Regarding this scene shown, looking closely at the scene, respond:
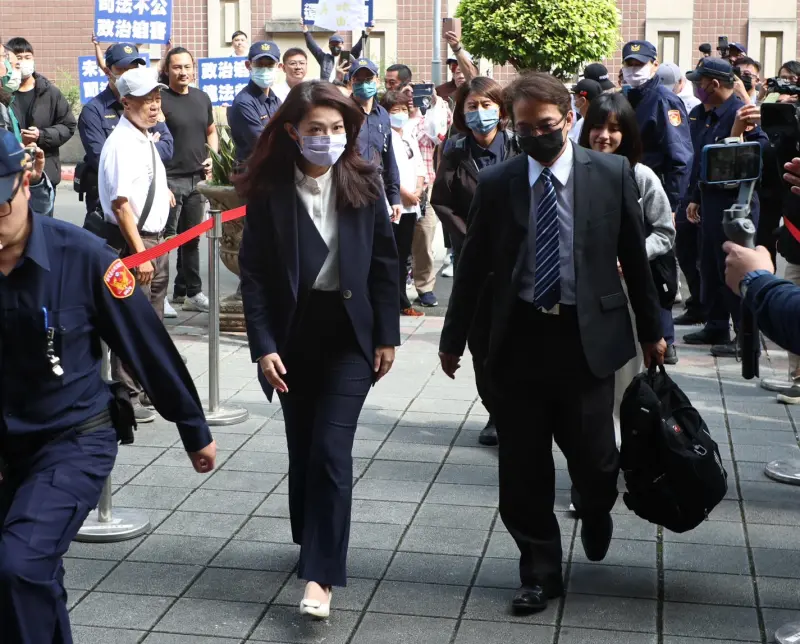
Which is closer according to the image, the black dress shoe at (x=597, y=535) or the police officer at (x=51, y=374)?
the police officer at (x=51, y=374)

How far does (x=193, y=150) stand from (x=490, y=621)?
727 cm

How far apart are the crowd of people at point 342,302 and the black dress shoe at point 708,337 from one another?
101 inches

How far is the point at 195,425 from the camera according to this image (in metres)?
4.01

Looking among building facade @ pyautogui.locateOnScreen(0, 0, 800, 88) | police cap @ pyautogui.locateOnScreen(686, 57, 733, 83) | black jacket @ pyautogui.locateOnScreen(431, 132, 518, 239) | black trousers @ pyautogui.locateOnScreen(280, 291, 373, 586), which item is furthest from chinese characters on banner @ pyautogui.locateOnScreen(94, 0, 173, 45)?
building facade @ pyautogui.locateOnScreen(0, 0, 800, 88)

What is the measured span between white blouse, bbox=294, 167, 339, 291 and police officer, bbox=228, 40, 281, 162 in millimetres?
5604

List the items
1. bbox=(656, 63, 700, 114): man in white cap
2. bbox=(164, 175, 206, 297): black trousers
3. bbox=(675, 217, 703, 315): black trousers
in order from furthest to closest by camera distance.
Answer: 1. bbox=(656, 63, 700, 114): man in white cap
2. bbox=(164, 175, 206, 297): black trousers
3. bbox=(675, 217, 703, 315): black trousers

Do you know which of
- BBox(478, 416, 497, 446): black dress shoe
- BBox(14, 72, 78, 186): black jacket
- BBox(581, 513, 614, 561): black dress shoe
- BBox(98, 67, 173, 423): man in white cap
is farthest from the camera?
BBox(14, 72, 78, 186): black jacket

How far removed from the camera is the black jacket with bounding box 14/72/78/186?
1162 centimetres

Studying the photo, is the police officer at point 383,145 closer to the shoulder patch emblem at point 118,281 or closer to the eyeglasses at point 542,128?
the eyeglasses at point 542,128

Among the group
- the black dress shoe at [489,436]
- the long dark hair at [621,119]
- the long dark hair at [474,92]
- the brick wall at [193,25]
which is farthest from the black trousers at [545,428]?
the brick wall at [193,25]

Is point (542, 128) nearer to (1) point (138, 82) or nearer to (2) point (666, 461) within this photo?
(2) point (666, 461)

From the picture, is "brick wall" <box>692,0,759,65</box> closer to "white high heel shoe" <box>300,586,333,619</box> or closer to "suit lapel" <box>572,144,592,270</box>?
"suit lapel" <box>572,144,592,270</box>

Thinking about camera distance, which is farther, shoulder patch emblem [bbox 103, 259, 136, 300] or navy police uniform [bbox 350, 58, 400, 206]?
navy police uniform [bbox 350, 58, 400, 206]

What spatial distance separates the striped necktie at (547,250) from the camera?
4.75 metres
